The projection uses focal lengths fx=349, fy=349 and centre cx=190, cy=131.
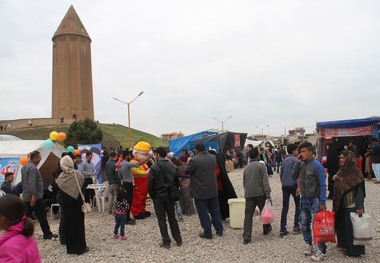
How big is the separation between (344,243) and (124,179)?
446 cm

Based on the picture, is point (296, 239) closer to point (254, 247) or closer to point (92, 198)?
point (254, 247)

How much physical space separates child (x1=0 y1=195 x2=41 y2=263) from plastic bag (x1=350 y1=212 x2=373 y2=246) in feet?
12.9

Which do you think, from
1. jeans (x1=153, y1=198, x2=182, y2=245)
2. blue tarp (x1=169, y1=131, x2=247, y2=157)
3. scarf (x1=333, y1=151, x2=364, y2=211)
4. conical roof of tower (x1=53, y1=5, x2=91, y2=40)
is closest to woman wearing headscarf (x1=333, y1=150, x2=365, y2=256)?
scarf (x1=333, y1=151, x2=364, y2=211)

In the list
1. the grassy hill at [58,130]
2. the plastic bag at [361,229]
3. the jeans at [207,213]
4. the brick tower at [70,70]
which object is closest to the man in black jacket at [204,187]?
the jeans at [207,213]

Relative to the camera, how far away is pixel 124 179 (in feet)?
24.7

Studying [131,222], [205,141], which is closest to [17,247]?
[131,222]

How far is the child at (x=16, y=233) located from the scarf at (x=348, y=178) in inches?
Answer: 158

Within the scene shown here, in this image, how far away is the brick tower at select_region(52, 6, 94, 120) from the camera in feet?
229

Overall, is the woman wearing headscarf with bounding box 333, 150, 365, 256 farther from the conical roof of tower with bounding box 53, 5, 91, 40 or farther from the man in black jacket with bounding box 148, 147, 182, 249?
the conical roof of tower with bounding box 53, 5, 91, 40

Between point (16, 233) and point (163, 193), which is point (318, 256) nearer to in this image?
point (163, 193)

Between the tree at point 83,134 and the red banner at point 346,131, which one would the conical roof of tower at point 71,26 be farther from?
the red banner at point 346,131

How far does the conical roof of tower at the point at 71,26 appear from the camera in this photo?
70375 millimetres

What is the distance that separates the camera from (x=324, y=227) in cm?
450

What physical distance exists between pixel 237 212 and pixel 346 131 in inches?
461
